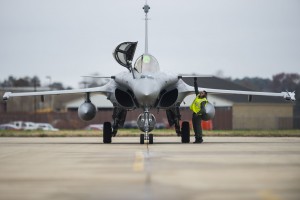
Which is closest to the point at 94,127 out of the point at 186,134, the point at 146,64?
the point at 186,134

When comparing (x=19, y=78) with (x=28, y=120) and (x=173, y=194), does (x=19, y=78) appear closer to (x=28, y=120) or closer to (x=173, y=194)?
(x=28, y=120)

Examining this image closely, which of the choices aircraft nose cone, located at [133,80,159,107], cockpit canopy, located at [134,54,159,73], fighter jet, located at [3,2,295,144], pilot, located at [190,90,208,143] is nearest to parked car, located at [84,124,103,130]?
fighter jet, located at [3,2,295,144]

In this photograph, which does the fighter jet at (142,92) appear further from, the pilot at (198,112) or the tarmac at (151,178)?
the tarmac at (151,178)

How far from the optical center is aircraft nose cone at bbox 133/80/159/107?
1950 centimetres

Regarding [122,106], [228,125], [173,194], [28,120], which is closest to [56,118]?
[28,120]

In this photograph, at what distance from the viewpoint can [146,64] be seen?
21.0m

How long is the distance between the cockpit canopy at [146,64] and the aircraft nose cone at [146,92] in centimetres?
96

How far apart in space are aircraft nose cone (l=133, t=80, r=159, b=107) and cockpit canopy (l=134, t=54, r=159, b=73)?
0.96 metres

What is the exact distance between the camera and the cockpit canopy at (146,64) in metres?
20.9

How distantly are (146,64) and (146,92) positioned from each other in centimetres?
175

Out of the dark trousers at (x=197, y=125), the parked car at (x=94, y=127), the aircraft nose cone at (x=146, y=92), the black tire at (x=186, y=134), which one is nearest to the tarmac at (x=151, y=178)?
the aircraft nose cone at (x=146, y=92)

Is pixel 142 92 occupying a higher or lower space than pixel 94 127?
higher

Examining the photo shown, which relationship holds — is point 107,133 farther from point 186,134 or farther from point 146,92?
point 146,92

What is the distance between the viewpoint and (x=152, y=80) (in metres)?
20.0
